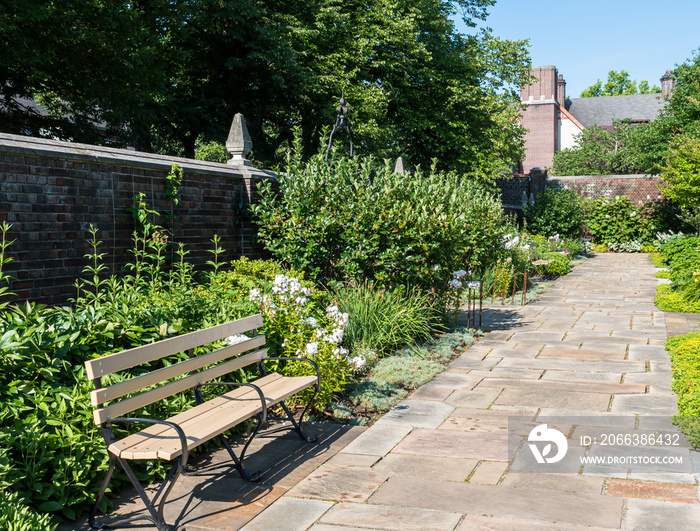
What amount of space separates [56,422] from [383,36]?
17.6 m

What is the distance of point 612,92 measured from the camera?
68.9 meters

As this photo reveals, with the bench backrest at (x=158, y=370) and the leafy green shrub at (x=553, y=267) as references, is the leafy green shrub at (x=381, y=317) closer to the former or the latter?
the bench backrest at (x=158, y=370)

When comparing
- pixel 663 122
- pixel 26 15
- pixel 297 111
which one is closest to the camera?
pixel 26 15

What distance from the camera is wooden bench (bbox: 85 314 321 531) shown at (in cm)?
294

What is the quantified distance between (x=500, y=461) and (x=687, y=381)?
2207 mm

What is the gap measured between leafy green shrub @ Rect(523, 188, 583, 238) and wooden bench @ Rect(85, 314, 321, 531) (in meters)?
19.0

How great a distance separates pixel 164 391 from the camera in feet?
11.3

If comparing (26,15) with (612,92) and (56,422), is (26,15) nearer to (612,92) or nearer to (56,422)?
(56,422)

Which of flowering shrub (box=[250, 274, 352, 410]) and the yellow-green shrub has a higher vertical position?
flowering shrub (box=[250, 274, 352, 410])

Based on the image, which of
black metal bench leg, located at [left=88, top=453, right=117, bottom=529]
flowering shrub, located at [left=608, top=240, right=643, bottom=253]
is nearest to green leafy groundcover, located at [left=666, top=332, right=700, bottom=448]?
black metal bench leg, located at [left=88, top=453, right=117, bottom=529]

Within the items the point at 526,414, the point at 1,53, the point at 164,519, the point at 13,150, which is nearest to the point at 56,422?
the point at 164,519

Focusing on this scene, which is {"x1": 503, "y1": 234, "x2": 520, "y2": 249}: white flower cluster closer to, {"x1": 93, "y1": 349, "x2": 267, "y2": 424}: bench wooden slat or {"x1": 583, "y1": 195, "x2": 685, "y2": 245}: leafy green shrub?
{"x1": 93, "y1": 349, "x2": 267, "y2": 424}: bench wooden slat

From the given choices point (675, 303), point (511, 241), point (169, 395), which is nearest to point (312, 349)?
point (169, 395)

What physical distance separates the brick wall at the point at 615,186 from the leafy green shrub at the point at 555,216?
13.4ft
